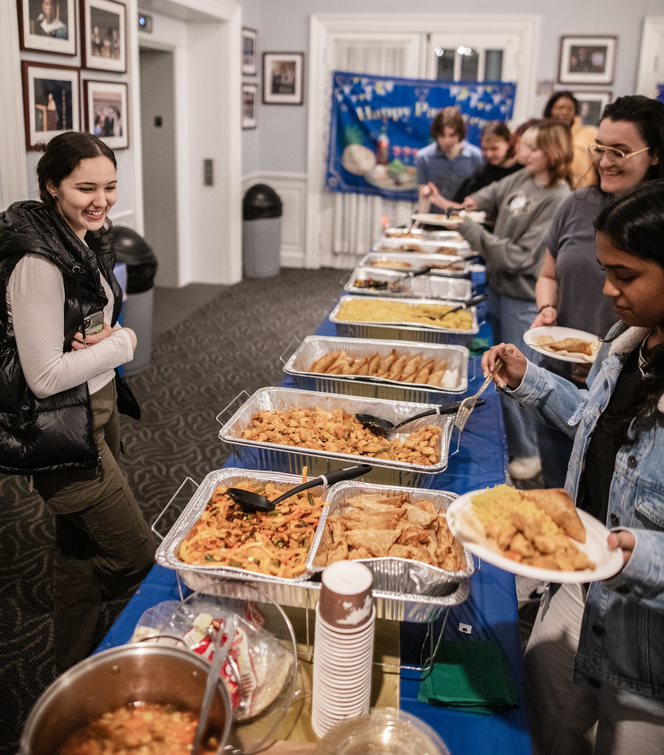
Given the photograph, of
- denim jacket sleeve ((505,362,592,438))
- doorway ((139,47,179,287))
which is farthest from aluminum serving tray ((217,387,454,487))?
doorway ((139,47,179,287))


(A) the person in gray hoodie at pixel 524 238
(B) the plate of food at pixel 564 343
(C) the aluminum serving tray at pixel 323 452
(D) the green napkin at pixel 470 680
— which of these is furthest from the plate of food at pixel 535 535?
(A) the person in gray hoodie at pixel 524 238

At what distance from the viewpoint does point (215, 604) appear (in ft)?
4.05

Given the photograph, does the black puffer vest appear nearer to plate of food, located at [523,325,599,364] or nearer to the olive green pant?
the olive green pant

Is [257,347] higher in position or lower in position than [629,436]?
lower

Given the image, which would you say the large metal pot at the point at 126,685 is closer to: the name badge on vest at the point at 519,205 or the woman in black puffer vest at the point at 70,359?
the woman in black puffer vest at the point at 70,359

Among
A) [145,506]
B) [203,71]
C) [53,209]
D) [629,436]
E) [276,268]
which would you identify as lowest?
[145,506]

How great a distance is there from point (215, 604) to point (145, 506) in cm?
198

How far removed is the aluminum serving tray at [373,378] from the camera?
7.23 ft

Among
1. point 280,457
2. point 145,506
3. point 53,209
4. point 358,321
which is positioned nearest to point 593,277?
point 358,321

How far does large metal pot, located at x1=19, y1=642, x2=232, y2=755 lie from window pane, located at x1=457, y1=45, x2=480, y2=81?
713cm

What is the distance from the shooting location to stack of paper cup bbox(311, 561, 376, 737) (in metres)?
1.00

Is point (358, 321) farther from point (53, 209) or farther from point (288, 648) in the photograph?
point (288, 648)

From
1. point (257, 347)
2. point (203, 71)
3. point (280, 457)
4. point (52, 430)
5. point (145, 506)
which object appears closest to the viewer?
point (52, 430)

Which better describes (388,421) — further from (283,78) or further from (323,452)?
(283,78)
